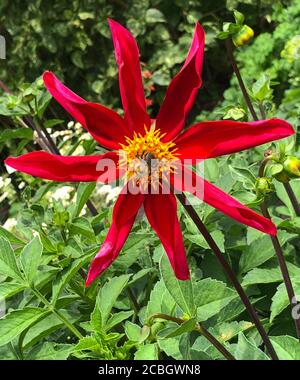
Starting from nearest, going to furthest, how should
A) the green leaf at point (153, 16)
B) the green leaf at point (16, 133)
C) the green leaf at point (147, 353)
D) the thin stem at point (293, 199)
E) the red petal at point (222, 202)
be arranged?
the red petal at point (222, 202) → the green leaf at point (147, 353) → the thin stem at point (293, 199) → the green leaf at point (16, 133) → the green leaf at point (153, 16)

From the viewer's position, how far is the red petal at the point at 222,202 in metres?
0.72

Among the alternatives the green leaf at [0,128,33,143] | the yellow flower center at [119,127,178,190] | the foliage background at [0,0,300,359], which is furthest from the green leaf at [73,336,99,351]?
A: the green leaf at [0,128,33,143]

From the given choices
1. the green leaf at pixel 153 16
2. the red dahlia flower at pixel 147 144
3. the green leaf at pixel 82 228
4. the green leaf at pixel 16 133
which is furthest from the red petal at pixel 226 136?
the green leaf at pixel 153 16

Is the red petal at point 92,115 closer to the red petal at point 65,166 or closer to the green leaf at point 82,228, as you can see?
the red petal at point 65,166

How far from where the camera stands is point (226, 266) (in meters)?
0.78

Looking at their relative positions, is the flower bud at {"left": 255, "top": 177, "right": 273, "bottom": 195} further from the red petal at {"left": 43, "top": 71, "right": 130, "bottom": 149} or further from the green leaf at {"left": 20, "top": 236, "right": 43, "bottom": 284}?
the green leaf at {"left": 20, "top": 236, "right": 43, "bottom": 284}

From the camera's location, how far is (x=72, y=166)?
2.51ft

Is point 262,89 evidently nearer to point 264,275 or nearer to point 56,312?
point 264,275

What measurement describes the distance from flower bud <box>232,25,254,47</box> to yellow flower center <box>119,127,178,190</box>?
1.33 ft

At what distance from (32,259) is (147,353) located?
0.23 metres

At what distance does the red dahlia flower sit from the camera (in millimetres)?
740

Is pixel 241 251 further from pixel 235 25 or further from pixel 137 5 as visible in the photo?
pixel 137 5

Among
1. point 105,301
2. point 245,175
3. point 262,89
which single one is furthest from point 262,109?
point 105,301

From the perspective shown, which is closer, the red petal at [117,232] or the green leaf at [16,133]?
the red petal at [117,232]
